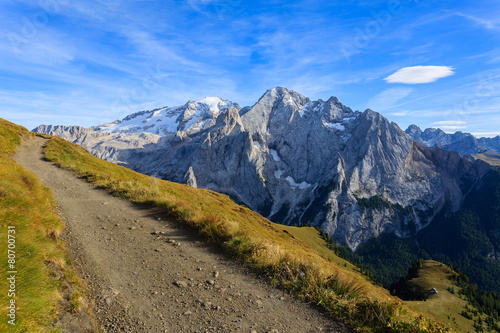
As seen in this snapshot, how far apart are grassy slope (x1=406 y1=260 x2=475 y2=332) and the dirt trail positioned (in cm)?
→ 12302

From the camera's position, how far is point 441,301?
126000 mm

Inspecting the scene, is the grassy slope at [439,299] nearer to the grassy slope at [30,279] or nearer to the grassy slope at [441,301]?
the grassy slope at [441,301]

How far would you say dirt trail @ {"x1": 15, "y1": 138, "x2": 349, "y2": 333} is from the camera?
271 inches

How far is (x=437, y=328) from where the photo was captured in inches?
267

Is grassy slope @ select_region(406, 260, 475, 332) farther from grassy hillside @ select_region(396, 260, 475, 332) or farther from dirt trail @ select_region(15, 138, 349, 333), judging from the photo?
dirt trail @ select_region(15, 138, 349, 333)

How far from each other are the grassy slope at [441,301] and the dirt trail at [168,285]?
123 meters

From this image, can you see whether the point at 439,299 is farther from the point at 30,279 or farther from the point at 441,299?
the point at 30,279

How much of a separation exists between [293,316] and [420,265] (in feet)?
732

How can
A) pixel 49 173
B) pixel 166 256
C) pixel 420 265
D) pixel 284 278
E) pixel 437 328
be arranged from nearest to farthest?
pixel 437 328, pixel 284 278, pixel 166 256, pixel 49 173, pixel 420 265

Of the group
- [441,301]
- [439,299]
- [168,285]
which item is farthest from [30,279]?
[439,299]

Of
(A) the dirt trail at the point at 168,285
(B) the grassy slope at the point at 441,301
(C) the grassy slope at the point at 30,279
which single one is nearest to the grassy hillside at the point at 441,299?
(B) the grassy slope at the point at 441,301

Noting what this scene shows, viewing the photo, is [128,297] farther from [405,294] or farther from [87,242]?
[405,294]

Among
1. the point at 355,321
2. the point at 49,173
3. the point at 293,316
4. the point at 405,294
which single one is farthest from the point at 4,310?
the point at 405,294


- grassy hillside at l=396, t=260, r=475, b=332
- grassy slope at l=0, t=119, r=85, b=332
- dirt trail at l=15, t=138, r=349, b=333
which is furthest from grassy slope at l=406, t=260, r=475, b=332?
grassy slope at l=0, t=119, r=85, b=332
